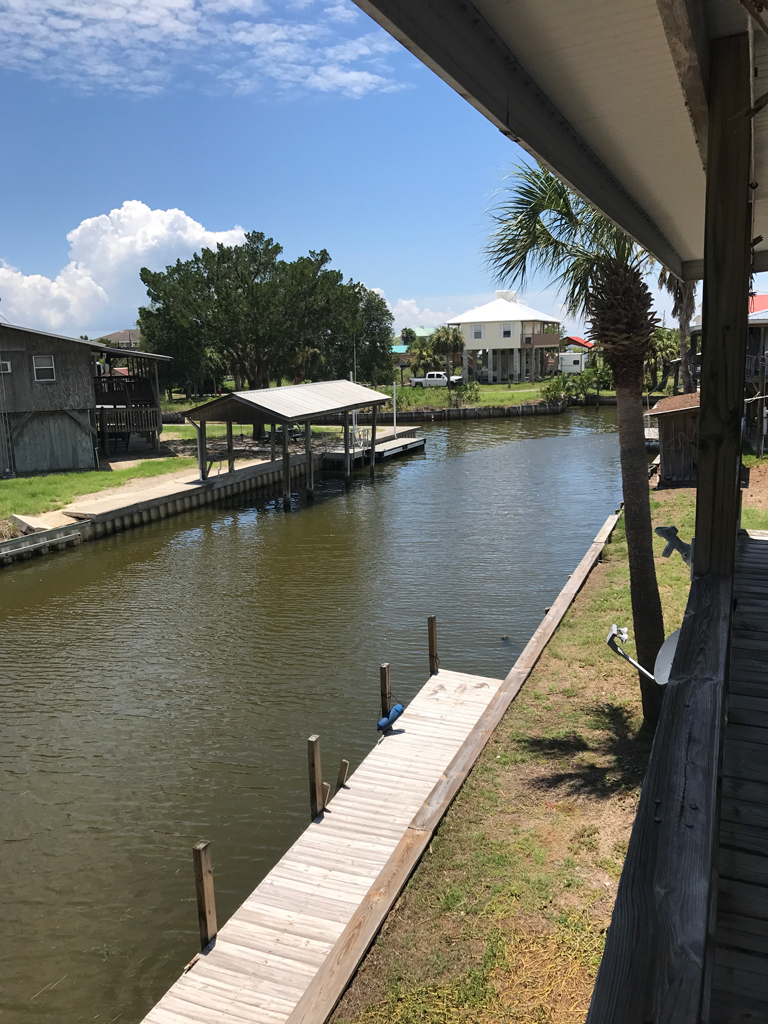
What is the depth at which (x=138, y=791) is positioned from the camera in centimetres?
998

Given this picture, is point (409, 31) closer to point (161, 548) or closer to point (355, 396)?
point (161, 548)

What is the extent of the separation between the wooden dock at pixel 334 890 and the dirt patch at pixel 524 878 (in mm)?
166

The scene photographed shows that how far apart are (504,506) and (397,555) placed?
7330mm

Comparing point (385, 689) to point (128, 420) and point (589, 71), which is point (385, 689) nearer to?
point (589, 71)

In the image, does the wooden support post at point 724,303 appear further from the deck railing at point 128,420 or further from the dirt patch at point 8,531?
the deck railing at point 128,420

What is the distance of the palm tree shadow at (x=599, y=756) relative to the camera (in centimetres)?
765

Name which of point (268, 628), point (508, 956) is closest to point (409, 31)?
point (508, 956)

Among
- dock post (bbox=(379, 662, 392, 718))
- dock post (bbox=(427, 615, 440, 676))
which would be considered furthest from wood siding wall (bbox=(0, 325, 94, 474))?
dock post (bbox=(379, 662, 392, 718))

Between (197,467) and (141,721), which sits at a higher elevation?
(197,467)

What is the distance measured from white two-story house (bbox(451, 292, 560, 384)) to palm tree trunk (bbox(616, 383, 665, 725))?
226 feet

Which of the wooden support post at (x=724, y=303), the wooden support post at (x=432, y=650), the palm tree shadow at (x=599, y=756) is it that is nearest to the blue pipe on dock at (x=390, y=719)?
the wooden support post at (x=432, y=650)

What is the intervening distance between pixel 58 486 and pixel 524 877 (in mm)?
24674

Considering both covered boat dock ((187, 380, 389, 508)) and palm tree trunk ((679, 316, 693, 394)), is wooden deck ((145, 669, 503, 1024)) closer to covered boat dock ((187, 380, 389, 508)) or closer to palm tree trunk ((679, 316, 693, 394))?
covered boat dock ((187, 380, 389, 508))

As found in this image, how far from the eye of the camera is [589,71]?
12.5 feet
